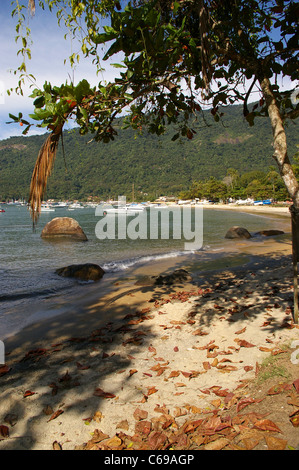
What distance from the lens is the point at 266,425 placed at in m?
2.28

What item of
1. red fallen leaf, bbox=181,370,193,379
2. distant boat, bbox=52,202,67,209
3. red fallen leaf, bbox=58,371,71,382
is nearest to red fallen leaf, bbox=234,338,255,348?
red fallen leaf, bbox=181,370,193,379

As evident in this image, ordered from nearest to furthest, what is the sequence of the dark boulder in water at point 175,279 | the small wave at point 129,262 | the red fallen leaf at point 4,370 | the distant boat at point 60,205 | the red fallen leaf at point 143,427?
the red fallen leaf at point 143,427, the red fallen leaf at point 4,370, the dark boulder in water at point 175,279, the small wave at point 129,262, the distant boat at point 60,205

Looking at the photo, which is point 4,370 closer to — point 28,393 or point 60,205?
point 28,393

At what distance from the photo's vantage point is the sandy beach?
2.58 m

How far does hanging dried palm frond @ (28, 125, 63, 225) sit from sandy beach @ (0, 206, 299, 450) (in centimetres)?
191

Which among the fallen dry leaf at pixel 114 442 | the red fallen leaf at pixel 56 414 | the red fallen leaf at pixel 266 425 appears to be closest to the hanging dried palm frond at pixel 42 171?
the red fallen leaf at pixel 56 414

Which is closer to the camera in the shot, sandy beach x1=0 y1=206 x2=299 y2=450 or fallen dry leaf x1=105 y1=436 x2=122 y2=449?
fallen dry leaf x1=105 y1=436 x2=122 y2=449

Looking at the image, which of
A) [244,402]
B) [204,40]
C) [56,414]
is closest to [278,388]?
[244,402]

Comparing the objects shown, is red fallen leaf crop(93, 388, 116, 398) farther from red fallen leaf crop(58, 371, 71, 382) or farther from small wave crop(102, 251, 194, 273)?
small wave crop(102, 251, 194, 273)

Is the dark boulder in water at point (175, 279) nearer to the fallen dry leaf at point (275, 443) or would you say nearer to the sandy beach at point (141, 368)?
the sandy beach at point (141, 368)

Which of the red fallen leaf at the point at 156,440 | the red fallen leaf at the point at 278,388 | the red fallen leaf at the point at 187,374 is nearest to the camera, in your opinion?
the red fallen leaf at the point at 156,440

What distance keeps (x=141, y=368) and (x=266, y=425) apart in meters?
1.73

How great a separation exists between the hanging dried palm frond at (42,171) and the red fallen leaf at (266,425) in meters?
2.65

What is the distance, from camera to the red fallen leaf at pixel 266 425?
2231 millimetres
